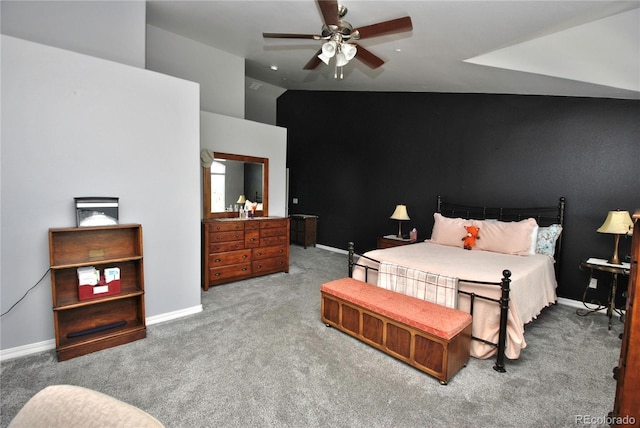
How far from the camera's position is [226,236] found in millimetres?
4176

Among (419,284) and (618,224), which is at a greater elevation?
(618,224)

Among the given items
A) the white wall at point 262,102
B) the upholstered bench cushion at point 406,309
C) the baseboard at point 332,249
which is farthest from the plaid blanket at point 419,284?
the white wall at point 262,102

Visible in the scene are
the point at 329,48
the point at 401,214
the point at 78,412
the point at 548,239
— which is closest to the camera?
the point at 78,412

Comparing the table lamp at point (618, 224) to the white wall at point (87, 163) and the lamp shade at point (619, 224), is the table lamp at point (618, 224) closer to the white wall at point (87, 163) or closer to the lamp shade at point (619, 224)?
the lamp shade at point (619, 224)

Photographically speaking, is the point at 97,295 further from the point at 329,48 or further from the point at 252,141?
the point at 252,141

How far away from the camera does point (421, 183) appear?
17.0 ft

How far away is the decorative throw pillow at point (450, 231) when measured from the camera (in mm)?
4066

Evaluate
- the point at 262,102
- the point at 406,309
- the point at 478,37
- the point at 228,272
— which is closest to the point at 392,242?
the point at 406,309

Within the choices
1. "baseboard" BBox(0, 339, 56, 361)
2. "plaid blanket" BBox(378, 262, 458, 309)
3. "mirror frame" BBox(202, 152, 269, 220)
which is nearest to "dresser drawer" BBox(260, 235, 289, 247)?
"mirror frame" BBox(202, 152, 269, 220)

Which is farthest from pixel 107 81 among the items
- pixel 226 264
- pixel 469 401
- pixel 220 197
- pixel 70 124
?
pixel 469 401

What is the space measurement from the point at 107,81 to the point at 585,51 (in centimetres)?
448

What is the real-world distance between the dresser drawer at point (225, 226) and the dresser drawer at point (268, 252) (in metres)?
0.49

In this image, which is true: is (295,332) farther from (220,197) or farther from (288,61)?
(288,61)

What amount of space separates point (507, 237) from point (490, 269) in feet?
3.58
